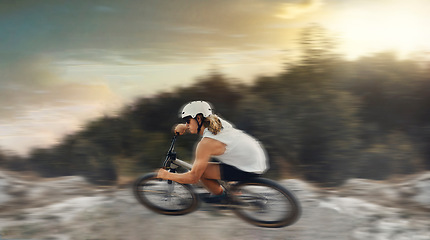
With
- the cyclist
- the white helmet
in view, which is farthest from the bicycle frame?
the white helmet

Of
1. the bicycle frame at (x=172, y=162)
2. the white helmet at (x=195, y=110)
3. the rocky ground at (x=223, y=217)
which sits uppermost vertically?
the white helmet at (x=195, y=110)

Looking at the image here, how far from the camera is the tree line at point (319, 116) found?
459 centimetres

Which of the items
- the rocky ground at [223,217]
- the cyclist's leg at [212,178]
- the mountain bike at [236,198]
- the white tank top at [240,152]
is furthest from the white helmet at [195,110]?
the rocky ground at [223,217]

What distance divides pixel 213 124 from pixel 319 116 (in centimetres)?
175

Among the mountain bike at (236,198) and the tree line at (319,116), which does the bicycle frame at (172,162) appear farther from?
the tree line at (319,116)

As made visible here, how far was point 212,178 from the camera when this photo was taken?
12.0 feet

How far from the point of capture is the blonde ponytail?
3438mm

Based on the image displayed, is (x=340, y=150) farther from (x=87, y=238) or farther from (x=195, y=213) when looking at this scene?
(x=87, y=238)

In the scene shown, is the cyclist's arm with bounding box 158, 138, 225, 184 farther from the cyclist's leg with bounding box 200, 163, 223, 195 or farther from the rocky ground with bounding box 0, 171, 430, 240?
the rocky ground with bounding box 0, 171, 430, 240

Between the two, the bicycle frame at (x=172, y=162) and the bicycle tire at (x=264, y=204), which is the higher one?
the bicycle frame at (x=172, y=162)

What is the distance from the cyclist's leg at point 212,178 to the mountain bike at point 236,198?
69 mm

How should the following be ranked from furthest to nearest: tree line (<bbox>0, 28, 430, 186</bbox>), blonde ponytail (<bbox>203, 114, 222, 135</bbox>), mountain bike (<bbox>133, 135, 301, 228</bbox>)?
1. tree line (<bbox>0, 28, 430, 186</bbox>)
2. mountain bike (<bbox>133, 135, 301, 228</bbox>)
3. blonde ponytail (<bbox>203, 114, 222, 135</bbox>)

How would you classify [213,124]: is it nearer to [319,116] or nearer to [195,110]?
[195,110]

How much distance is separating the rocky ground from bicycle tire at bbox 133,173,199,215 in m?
0.09
